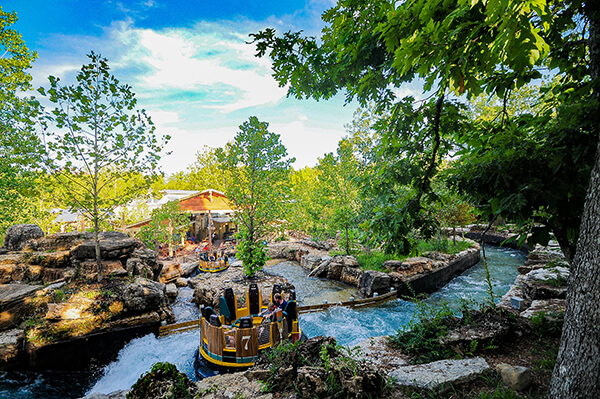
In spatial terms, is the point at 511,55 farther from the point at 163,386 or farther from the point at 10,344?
the point at 10,344

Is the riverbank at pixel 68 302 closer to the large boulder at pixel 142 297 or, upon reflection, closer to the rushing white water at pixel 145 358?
the large boulder at pixel 142 297

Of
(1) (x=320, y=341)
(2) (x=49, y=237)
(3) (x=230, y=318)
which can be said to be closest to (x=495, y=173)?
(1) (x=320, y=341)

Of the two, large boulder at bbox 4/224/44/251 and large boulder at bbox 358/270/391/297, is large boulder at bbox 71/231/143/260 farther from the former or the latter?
large boulder at bbox 358/270/391/297

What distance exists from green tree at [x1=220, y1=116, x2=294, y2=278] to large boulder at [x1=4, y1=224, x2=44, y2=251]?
8.61 metres

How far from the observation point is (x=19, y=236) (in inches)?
430

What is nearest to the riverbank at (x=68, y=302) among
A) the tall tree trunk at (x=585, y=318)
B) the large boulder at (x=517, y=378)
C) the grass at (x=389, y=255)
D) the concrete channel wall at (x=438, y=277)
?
the large boulder at (x=517, y=378)

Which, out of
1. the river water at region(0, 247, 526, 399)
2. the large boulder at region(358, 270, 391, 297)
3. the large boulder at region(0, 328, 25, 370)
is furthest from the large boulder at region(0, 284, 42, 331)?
the large boulder at region(358, 270, 391, 297)

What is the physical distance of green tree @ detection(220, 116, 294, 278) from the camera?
11.0 m

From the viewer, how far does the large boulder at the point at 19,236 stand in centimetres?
1080

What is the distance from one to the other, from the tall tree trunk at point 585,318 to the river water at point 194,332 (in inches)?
117

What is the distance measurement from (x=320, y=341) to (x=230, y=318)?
4.63 metres

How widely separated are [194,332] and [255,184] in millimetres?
6076

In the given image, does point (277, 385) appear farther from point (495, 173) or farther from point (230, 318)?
point (230, 318)

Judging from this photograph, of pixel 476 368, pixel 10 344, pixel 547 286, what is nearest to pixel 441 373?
pixel 476 368
